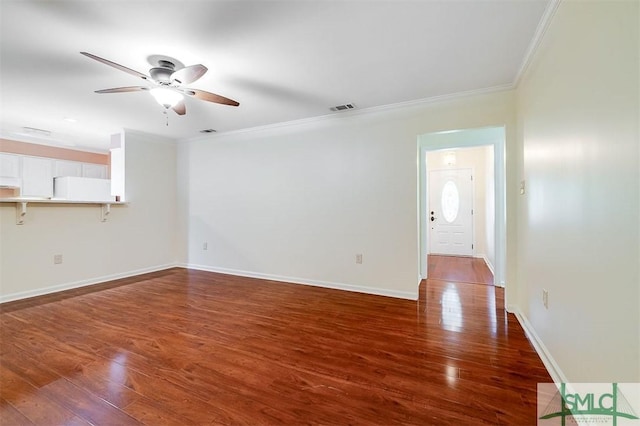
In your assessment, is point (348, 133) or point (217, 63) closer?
point (217, 63)

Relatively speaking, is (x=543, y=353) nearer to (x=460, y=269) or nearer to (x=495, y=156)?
(x=495, y=156)

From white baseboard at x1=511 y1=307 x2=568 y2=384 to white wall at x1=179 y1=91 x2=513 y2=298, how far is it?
3.70 feet

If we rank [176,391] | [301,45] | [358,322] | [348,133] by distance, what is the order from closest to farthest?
[176,391], [301,45], [358,322], [348,133]

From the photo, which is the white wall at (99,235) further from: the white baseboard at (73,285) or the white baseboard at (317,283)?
the white baseboard at (317,283)

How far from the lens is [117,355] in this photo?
2039 mm

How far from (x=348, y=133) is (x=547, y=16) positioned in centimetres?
227

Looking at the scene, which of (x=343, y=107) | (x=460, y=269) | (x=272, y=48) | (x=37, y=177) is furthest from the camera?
(x=37, y=177)

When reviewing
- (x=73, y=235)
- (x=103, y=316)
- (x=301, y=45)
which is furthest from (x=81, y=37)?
(x=73, y=235)

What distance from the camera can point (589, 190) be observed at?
133 centimetres

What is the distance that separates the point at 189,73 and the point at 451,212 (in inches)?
233

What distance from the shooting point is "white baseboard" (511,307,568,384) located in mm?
1660

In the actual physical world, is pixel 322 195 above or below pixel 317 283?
above

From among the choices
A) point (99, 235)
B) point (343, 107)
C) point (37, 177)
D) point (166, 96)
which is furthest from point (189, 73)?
point (37, 177)

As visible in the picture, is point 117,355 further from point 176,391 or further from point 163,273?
point 163,273
